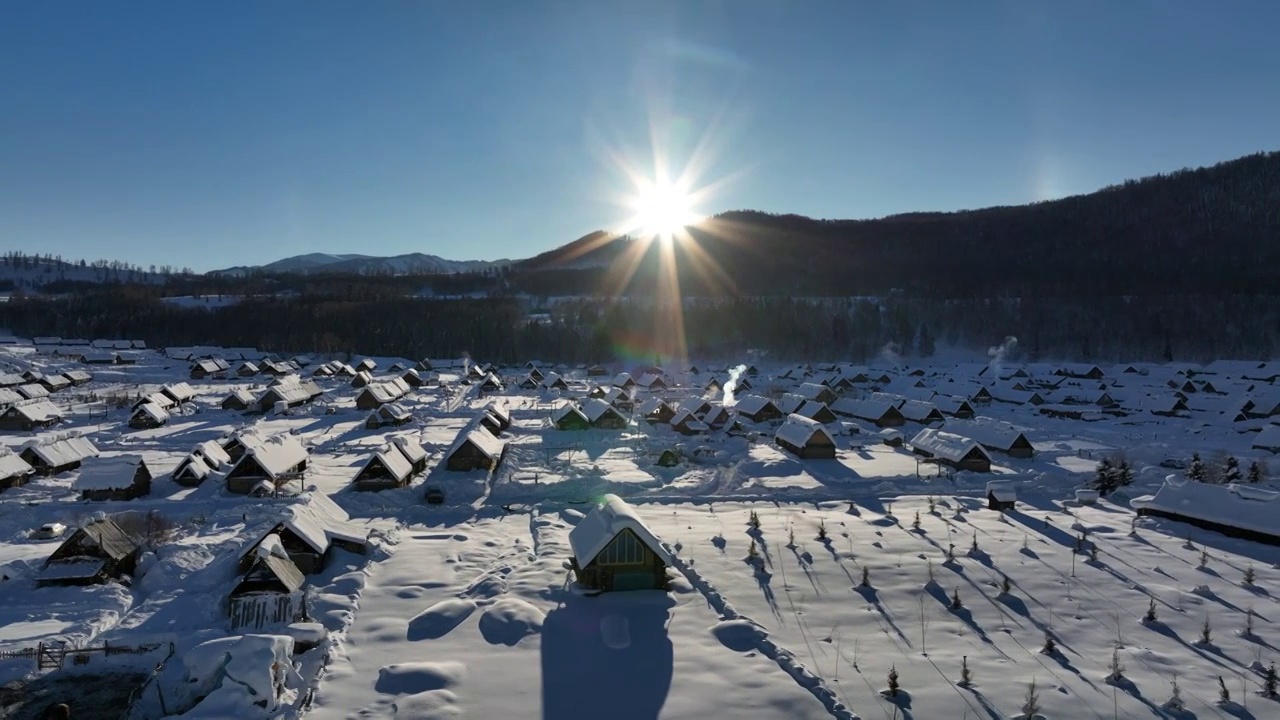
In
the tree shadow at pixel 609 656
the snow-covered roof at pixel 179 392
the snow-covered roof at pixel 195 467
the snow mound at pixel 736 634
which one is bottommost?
the tree shadow at pixel 609 656

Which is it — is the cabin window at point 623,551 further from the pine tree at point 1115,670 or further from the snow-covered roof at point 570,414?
the snow-covered roof at point 570,414

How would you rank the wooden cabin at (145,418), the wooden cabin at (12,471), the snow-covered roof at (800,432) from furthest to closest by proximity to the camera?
the wooden cabin at (145,418)
the snow-covered roof at (800,432)
the wooden cabin at (12,471)

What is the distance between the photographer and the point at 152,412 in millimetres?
37969

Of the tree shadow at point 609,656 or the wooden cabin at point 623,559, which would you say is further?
the wooden cabin at point 623,559

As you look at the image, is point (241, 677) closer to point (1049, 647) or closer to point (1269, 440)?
point (1049, 647)

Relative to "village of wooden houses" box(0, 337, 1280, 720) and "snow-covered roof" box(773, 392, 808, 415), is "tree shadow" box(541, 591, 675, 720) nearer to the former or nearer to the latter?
"village of wooden houses" box(0, 337, 1280, 720)

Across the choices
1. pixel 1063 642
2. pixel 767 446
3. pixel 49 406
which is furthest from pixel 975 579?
pixel 49 406

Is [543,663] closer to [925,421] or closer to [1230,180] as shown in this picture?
[925,421]

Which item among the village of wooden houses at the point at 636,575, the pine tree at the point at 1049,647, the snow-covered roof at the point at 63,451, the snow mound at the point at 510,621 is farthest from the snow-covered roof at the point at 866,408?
the snow-covered roof at the point at 63,451

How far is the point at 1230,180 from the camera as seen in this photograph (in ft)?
444

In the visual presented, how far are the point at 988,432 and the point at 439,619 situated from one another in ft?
99.9

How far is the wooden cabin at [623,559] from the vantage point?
15398 millimetres

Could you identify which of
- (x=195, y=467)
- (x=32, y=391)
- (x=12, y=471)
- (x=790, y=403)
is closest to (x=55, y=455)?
(x=12, y=471)

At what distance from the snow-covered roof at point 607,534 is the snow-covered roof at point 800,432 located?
58.7 ft
